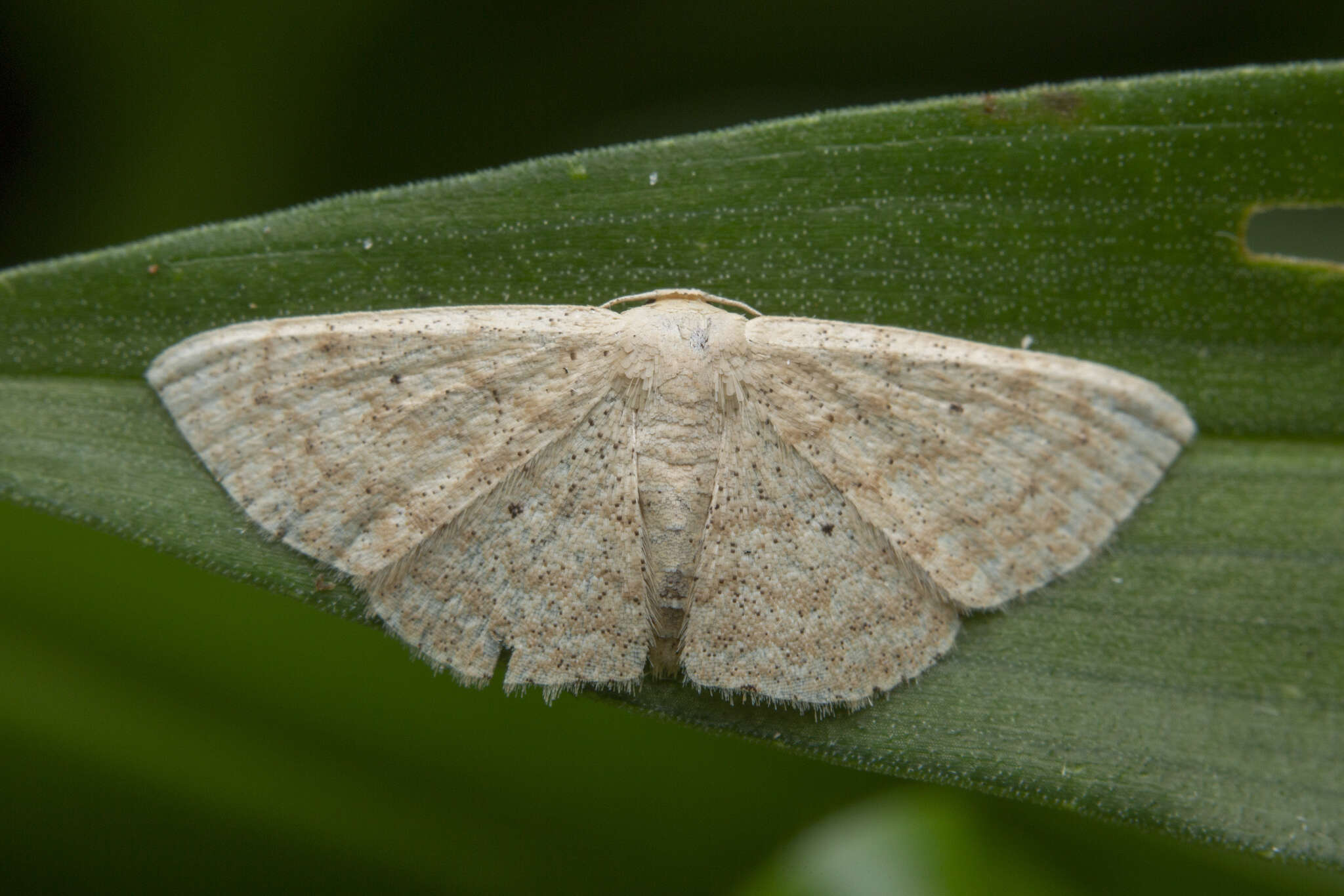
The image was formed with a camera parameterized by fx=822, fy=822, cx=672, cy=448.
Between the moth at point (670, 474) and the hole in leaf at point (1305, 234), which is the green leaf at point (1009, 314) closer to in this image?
the moth at point (670, 474)

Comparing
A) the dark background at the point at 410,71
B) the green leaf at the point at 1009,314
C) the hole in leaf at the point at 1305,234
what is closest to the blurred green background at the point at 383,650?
the dark background at the point at 410,71

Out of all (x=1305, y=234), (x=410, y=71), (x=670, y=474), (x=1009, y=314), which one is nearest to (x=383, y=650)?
(x=670, y=474)

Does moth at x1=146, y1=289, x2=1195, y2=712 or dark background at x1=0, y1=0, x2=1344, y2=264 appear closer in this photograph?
moth at x1=146, y1=289, x2=1195, y2=712

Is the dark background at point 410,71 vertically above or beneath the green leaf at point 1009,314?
above

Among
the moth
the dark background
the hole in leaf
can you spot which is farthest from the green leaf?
the dark background

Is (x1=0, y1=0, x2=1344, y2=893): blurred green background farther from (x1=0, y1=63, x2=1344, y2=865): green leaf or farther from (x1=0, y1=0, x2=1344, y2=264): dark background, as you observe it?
(x1=0, y1=63, x2=1344, y2=865): green leaf

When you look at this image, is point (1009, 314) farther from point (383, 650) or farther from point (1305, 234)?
point (383, 650)
